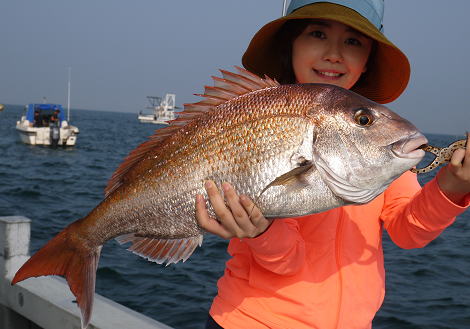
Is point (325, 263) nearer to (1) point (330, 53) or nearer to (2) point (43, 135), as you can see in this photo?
(1) point (330, 53)

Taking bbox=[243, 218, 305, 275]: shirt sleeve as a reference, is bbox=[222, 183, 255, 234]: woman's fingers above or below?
above

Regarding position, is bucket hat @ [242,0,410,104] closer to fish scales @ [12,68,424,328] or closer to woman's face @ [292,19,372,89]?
woman's face @ [292,19,372,89]

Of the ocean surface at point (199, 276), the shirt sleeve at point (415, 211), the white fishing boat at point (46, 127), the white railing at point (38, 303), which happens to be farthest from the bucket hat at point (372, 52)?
the white fishing boat at point (46, 127)

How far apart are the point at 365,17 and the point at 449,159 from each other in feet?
2.84

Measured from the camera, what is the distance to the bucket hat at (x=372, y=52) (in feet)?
6.86

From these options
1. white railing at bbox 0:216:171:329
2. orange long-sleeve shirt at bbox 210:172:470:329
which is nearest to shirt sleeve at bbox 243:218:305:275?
orange long-sleeve shirt at bbox 210:172:470:329

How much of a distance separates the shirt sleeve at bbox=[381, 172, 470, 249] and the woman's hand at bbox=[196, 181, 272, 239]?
0.63m

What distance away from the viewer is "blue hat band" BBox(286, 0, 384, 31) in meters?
2.18

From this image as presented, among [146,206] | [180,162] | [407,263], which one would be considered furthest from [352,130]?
[407,263]

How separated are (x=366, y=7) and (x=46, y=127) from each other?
28.3 m

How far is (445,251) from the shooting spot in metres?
10.4

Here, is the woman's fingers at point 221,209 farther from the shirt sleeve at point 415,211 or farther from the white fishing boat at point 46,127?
the white fishing boat at point 46,127

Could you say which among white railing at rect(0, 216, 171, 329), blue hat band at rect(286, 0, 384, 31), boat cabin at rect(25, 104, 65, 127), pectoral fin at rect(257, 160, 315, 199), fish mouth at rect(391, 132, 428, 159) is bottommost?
boat cabin at rect(25, 104, 65, 127)

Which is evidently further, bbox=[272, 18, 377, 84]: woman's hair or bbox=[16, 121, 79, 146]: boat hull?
bbox=[16, 121, 79, 146]: boat hull
